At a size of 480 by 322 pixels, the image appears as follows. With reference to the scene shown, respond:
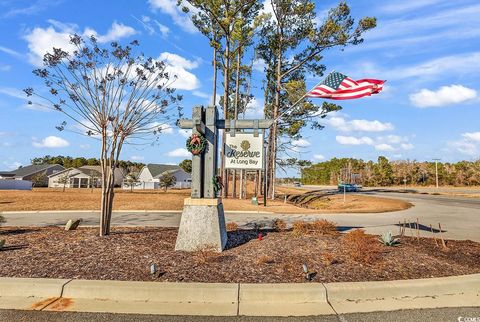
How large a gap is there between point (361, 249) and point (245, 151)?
3156 mm

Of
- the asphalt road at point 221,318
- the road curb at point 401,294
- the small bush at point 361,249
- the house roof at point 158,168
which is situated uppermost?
the house roof at point 158,168

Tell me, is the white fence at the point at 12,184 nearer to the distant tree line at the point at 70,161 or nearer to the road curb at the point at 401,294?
the distant tree line at the point at 70,161

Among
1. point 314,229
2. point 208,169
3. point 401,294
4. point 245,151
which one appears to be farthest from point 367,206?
point 401,294

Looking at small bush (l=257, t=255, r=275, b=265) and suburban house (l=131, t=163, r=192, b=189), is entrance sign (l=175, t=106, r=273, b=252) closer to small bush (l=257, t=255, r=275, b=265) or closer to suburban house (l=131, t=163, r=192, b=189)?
small bush (l=257, t=255, r=275, b=265)

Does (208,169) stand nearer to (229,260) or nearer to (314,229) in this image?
(229,260)

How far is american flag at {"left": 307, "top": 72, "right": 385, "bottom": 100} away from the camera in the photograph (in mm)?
8055

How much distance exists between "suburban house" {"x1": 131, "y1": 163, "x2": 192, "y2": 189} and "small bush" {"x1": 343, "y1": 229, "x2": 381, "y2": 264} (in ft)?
209

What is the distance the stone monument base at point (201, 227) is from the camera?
6.24 metres

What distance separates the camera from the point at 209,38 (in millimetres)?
26484

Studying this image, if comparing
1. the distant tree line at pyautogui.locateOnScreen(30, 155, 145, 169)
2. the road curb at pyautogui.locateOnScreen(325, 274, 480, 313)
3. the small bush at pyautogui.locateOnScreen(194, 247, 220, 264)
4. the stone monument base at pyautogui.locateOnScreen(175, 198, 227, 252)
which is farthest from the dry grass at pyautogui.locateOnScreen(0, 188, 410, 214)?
the distant tree line at pyautogui.locateOnScreen(30, 155, 145, 169)

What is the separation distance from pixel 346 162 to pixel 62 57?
268ft

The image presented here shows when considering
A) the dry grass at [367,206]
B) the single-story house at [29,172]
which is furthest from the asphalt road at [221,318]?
the single-story house at [29,172]

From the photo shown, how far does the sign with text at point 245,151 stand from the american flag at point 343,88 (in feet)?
6.65

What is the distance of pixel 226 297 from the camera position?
13.3ft
